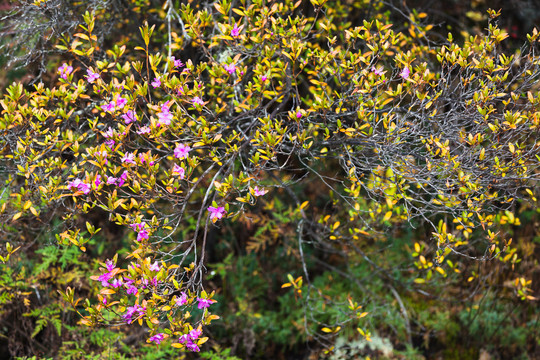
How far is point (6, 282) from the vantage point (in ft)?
10.0

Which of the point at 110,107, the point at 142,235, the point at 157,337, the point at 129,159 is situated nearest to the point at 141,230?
the point at 142,235

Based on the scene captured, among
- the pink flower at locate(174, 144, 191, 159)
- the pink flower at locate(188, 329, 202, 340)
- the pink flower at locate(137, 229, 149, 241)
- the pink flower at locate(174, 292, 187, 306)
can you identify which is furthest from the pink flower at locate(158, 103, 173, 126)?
the pink flower at locate(188, 329, 202, 340)

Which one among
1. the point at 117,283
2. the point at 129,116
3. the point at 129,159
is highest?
the point at 129,116

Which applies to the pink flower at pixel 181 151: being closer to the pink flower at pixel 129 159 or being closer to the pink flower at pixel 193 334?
the pink flower at pixel 129 159

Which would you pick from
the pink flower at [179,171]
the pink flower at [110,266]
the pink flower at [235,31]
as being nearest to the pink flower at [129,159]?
the pink flower at [179,171]

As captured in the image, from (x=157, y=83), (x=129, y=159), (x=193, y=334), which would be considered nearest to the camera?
(x=193, y=334)

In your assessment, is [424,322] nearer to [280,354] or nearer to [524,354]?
[524,354]

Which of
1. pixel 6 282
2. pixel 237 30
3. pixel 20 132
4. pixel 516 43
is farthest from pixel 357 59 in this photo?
pixel 516 43

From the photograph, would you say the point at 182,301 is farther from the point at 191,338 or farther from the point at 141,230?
the point at 141,230

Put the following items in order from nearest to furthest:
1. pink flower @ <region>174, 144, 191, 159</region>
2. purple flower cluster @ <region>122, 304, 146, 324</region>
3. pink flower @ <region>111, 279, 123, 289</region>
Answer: purple flower cluster @ <region>122, 304, 146, 324</region> → pink flower @ <region>111, 279, 123, 289</region> → pink flower @ <region>174, 144, 191, 159</region>

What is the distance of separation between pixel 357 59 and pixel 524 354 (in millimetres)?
2805

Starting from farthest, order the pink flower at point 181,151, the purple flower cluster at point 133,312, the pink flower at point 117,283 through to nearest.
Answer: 1. the pink flower at point 181,151
2. the pink flower at point 117,283
3. the purple flower cluster at point 133,312

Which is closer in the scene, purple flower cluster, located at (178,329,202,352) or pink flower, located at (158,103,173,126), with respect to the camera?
purple flower cluster, located at (178,329,202,352)

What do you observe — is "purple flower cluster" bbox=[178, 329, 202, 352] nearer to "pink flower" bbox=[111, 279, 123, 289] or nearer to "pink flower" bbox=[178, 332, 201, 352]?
"pink flower" bbox=[178, 332, 201, 352]
